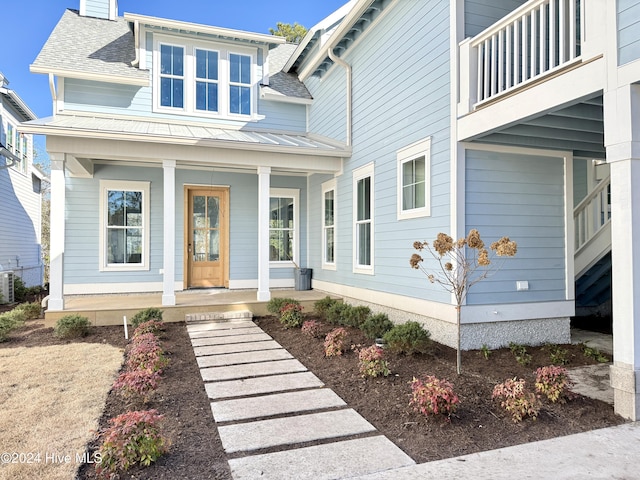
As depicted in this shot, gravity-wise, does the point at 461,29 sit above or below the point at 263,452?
above

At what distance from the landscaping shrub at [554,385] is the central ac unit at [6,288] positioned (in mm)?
10428

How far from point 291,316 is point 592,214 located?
493 centimetres

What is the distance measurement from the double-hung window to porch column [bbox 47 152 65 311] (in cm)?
304

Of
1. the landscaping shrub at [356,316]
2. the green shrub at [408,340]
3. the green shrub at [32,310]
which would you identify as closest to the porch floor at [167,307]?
the green shrub at [32,310]

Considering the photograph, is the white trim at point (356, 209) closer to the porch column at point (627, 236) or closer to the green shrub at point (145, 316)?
the green shrub at point (145, 316)

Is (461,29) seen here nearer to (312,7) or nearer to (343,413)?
(343,413)

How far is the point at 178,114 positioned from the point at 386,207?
206 inches

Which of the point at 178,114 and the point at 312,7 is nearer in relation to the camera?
the point at 178,114

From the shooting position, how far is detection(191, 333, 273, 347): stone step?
5758 millimetres

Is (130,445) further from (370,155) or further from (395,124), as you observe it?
(370,155)

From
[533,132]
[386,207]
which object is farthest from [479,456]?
[386,207]

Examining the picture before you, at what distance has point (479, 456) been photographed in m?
2.64

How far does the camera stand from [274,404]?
3502 millimetres

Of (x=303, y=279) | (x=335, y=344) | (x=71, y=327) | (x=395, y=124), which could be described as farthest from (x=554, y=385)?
(x=303, y=279)
